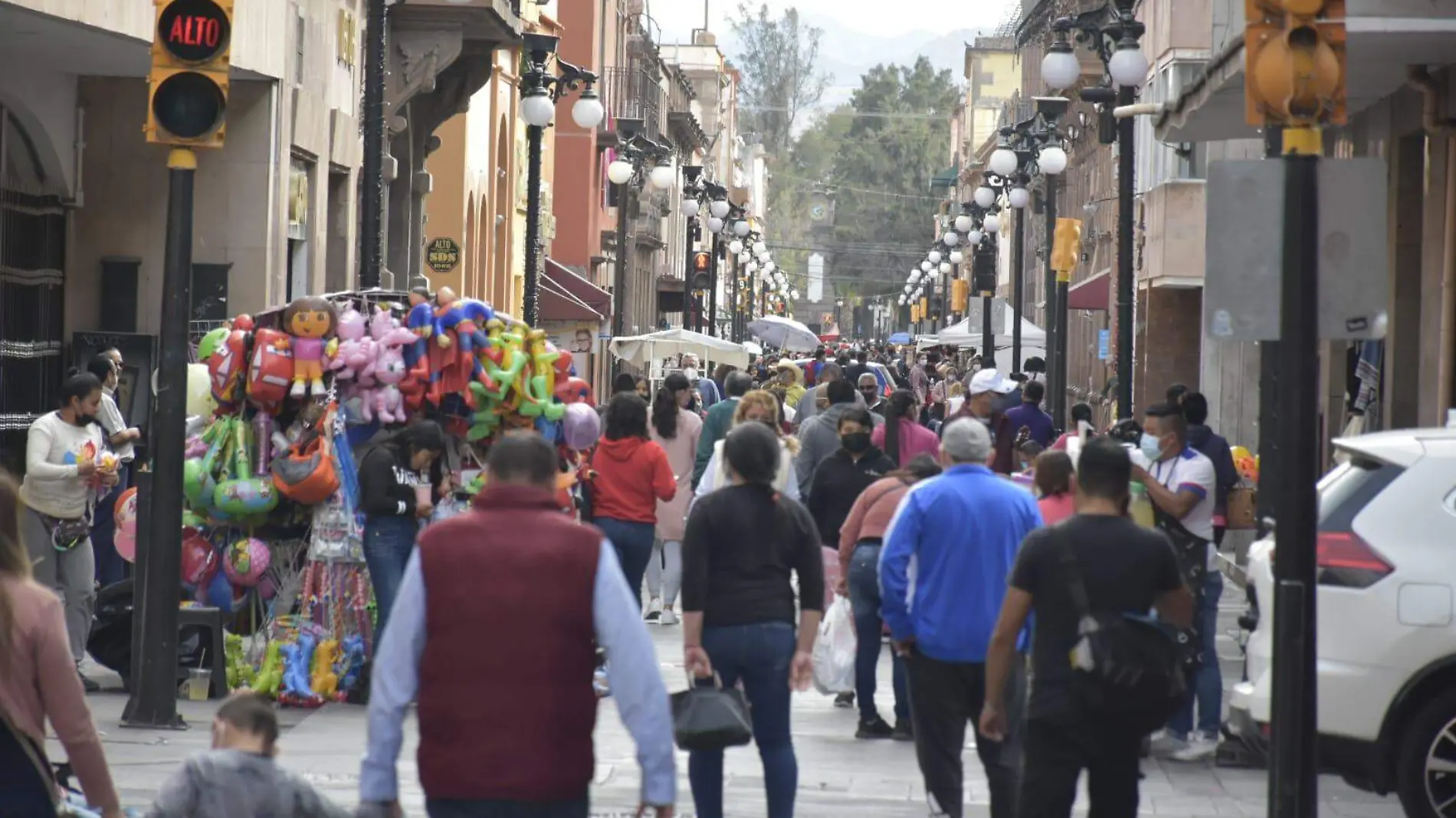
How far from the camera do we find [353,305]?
45.9 feet

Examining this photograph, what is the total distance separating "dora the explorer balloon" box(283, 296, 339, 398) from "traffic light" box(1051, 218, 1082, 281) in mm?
14538

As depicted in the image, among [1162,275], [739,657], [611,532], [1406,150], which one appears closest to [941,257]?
[1162,275]

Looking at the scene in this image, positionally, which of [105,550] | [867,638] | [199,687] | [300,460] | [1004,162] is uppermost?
[1004,162]

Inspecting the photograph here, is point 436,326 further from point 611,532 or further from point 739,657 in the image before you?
point 739,657

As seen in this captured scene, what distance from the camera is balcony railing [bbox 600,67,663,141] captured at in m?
59.2

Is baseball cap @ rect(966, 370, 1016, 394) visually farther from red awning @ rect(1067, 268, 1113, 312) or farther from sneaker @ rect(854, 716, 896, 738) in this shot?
red awning @ rect(1067, 268, 1113, 312)

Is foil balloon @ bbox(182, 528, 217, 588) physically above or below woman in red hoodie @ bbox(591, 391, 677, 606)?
below

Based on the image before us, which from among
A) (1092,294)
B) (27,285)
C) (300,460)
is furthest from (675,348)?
(300,460)

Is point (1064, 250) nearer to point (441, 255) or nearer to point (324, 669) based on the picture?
point (441, 255)

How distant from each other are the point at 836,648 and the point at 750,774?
3.04 feet

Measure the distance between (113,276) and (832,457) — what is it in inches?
353

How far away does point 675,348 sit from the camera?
4000 cm

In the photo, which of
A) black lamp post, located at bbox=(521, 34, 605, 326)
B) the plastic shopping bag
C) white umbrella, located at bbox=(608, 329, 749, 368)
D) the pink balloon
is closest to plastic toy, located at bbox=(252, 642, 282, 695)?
the pink balloon

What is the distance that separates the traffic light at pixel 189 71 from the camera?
11.2 meters
